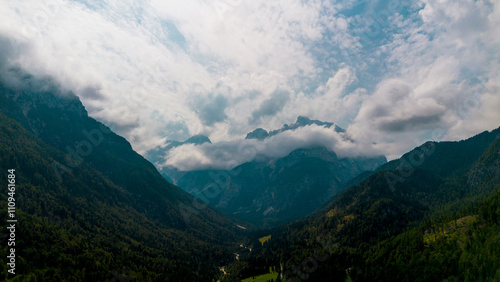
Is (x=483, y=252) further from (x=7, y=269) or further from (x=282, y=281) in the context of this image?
(x=7, y=269)

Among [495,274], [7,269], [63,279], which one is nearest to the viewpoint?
[495,274]

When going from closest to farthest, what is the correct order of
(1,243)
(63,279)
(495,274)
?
(495,274) < (63,279) < (1,243)

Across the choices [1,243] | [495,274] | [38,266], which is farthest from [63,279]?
[495,274]

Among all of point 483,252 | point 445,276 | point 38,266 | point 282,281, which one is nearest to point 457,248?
point 483,252

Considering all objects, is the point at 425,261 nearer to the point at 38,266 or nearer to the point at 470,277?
the point at 470,277

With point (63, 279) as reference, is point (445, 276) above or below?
below

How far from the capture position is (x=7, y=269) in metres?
168

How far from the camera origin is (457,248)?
191500mm

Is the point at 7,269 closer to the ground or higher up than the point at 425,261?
higher up

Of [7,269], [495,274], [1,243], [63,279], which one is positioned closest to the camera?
[495,274]

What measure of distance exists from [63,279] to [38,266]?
26.2 metres

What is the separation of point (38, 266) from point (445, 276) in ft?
945

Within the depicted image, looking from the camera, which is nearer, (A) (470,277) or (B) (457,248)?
(A) (470,277)

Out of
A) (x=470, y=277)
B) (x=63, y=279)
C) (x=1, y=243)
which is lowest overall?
(x=470, y=277)
